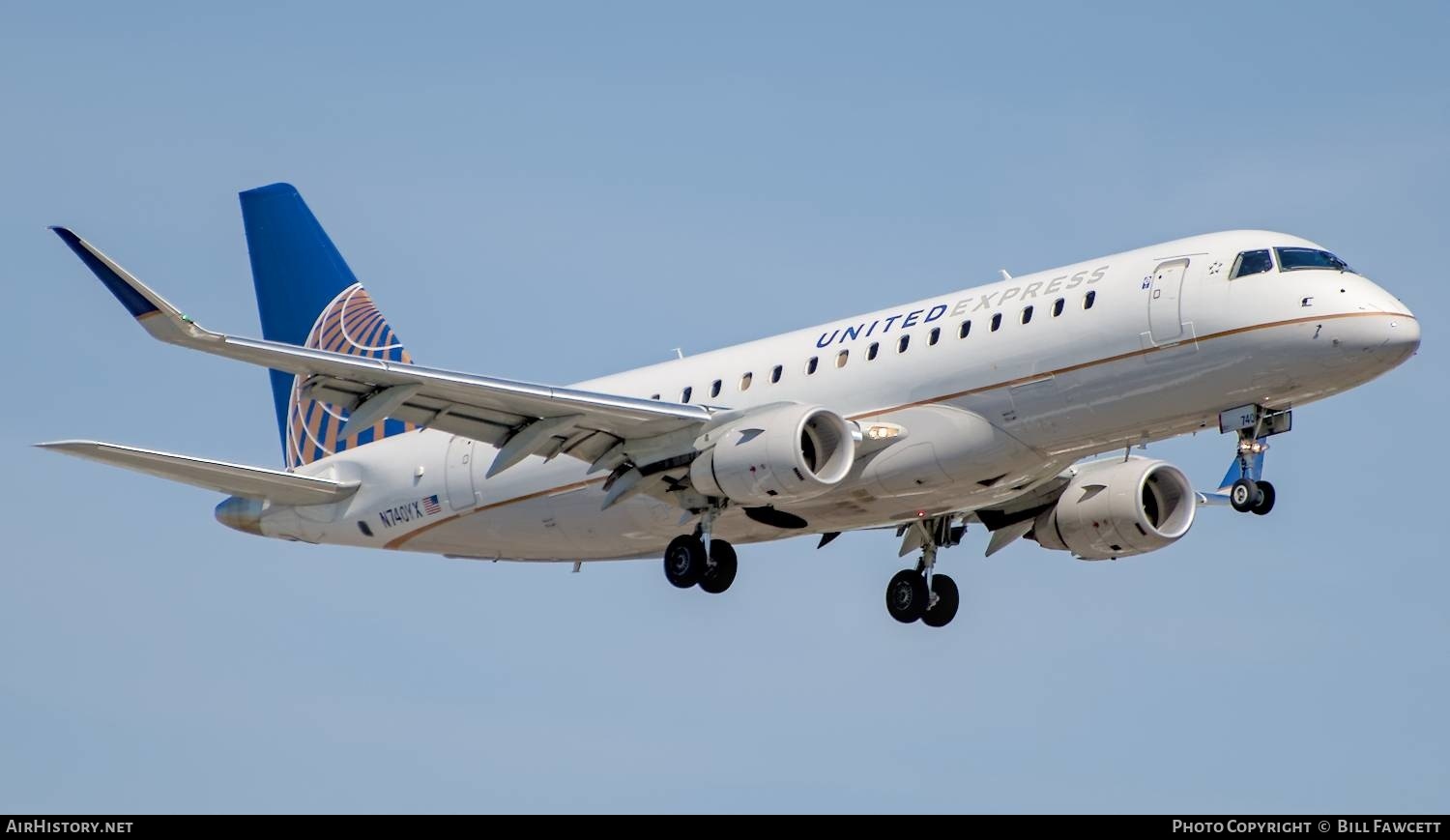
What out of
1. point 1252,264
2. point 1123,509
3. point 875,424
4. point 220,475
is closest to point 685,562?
point 875,424

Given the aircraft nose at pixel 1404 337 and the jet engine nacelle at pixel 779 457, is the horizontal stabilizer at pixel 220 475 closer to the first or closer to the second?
the jet engine nacelle at pixel 779 457

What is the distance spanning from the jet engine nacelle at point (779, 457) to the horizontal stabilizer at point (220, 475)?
29.9 ft

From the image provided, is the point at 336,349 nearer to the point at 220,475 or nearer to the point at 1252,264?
the point at 220,475

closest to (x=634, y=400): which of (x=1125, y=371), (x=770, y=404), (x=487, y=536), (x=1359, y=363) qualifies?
(x=770, y=404)

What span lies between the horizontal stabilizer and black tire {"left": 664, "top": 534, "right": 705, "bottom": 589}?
7.69 m

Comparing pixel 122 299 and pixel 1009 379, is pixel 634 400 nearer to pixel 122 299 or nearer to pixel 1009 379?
pixel 1009 379

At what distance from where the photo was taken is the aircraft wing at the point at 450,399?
32.1 meters

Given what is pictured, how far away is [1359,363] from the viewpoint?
33062 millimetres

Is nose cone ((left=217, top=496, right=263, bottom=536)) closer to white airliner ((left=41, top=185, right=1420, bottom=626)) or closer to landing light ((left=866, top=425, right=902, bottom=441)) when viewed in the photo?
white airliner ((left=41, top=185, right=1420, bottom=626))

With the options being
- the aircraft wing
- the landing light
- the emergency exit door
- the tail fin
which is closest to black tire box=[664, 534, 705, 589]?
the aircraft wing

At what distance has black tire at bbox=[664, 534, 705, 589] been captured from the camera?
37656 mm

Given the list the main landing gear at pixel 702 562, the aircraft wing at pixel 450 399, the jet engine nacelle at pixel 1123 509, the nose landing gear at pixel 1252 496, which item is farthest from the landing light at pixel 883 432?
the jet engine nacelle at pixel 1123 509

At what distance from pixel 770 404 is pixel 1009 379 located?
14.0ft

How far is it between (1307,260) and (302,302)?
2237cm
